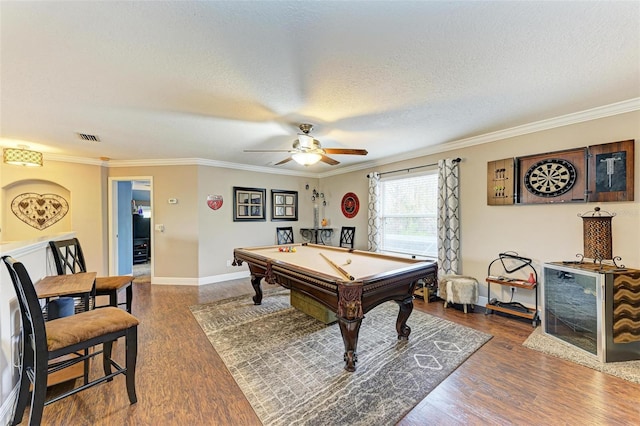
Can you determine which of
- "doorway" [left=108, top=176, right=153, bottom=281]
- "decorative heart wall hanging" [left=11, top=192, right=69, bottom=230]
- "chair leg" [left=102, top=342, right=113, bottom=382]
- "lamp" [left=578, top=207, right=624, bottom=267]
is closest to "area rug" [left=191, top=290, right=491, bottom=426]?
"chair leg" [left=102, top=342, right=113, bottom=382]

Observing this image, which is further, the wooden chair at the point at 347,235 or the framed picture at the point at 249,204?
the wooden chair at the point at 347,235

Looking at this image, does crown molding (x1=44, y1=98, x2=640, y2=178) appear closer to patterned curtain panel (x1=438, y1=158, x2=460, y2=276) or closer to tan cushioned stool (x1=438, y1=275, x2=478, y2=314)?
patterned curtain panel (x1=438, y1=158, x2=460, y2=276)

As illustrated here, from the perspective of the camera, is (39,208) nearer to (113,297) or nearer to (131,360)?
(113,297)

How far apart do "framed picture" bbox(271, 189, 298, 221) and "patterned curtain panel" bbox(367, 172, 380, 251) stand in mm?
2107

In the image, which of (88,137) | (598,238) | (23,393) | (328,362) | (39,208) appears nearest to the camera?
(23,393)

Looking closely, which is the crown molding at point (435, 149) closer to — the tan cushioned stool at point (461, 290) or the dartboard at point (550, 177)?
the dartboard at point (550, 177)

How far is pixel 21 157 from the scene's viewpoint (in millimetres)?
3652

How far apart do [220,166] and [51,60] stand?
3.56 meters

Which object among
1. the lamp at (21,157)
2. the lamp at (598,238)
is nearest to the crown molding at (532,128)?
the lamp at (598,238)

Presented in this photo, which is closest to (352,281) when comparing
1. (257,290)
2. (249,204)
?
(257,290)

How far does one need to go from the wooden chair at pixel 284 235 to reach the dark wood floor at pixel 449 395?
3.64 m

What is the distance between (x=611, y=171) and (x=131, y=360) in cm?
488

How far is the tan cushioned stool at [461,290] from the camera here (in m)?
3.54

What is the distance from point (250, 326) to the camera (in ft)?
10.4
